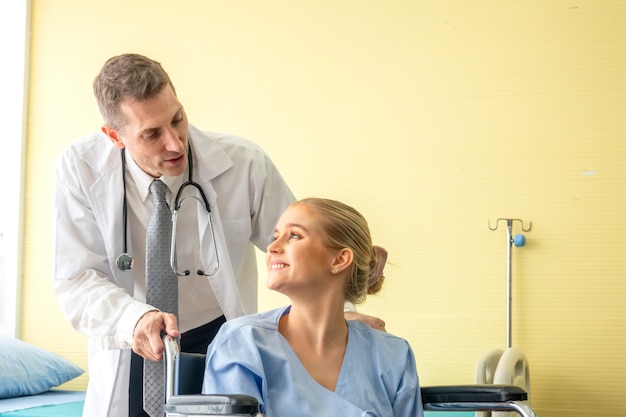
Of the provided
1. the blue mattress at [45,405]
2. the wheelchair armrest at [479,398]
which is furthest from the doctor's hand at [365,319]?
the blue mattress at [45,405]

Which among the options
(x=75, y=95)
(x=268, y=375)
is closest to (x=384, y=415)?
(x=268, y=375)

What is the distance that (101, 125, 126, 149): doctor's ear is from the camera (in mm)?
1955

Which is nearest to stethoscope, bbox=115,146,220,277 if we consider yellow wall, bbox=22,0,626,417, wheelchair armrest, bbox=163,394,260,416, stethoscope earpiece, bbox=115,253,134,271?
stethoscope earpiece, bbox=115,253,134,271

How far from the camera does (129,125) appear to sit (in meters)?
1.88

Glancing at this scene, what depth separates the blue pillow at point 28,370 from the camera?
3334 mm

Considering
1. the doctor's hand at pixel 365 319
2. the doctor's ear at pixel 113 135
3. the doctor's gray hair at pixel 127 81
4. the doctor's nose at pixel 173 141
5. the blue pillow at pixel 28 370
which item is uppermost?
the doctor's gray hair at pixel 127 81

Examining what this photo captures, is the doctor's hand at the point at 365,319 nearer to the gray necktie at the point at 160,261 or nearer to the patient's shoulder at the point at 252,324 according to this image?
the patient's shoulder at the point at 252,324

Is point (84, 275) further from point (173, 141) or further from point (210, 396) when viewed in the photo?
point (210, 396)

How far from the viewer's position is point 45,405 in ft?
10.4

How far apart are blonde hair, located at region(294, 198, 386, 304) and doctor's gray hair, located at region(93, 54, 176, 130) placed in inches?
16.5

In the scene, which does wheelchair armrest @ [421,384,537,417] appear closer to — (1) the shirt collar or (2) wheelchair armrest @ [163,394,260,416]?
(2) wheelchair armrest @ [163,394,260,416]

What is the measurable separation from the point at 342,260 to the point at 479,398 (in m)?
0.39

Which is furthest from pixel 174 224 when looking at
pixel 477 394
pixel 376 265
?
pixel 477 394

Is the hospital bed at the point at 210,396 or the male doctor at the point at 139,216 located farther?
the male doctor at the point at 139,216
